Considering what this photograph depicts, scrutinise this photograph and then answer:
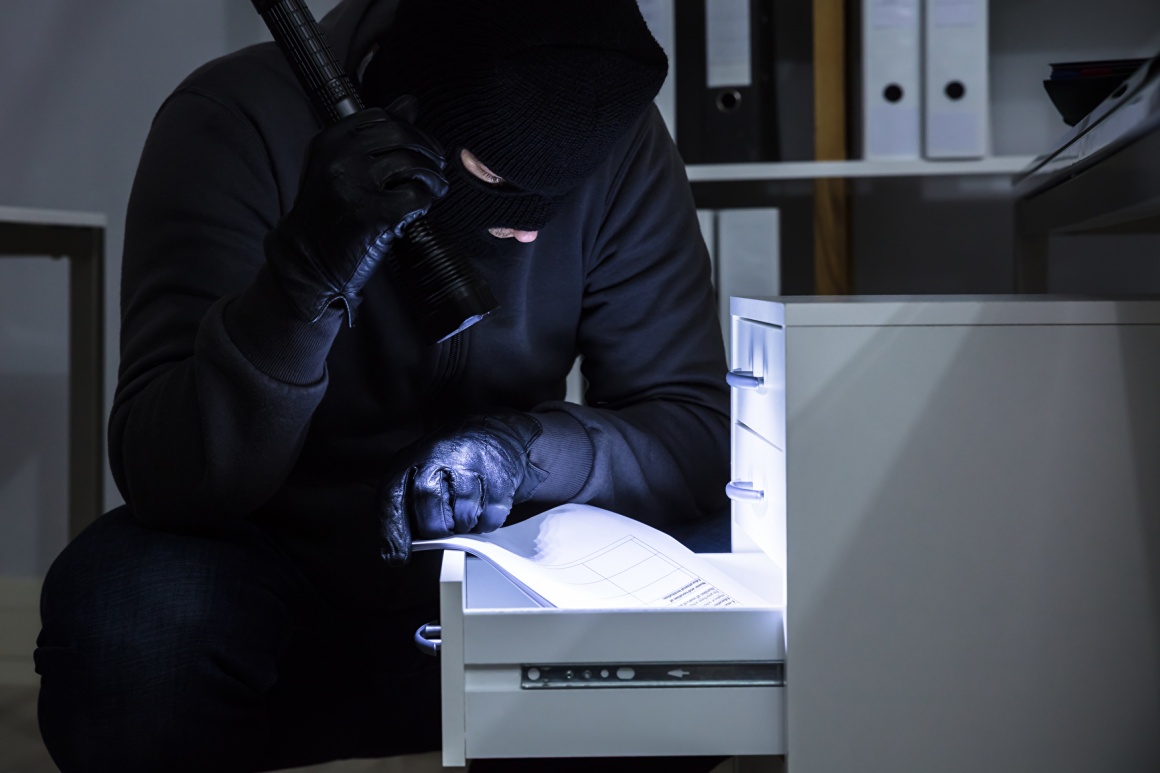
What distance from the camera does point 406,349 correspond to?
3.55 ft

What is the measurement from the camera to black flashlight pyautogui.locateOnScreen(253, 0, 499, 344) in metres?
0.82

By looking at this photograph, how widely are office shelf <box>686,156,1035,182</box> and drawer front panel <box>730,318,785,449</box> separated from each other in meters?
0.83

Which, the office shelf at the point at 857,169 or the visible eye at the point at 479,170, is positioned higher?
the office shelf at the point at 857,169

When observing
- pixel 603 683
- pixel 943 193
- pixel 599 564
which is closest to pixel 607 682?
pixel 603 683

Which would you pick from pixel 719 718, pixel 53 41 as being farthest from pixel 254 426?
pixel 53 41

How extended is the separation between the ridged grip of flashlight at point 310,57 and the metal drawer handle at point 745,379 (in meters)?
0.34

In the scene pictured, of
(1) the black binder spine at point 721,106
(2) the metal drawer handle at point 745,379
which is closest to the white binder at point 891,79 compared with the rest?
(1) the black binder spine at point 721,106

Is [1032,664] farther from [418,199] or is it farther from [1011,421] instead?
[418,199]

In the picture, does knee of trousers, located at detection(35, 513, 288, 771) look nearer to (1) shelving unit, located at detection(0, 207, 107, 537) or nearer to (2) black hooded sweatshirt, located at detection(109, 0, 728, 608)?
(2) black hooded sweatshirt, located at detection(109, 0, 728, 608)

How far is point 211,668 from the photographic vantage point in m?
0.86

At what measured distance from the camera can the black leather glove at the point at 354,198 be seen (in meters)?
0.75

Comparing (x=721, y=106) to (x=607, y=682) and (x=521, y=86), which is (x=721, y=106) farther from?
(x=607, y=682)

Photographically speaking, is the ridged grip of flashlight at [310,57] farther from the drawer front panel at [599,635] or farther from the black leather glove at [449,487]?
the drawer front panel at [599,635]

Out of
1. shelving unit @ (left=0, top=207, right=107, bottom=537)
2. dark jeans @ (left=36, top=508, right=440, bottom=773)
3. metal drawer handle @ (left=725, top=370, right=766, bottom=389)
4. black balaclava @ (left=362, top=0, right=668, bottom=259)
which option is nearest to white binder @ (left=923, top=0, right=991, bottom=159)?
black balaclava @ (left=362, top=0, right=668, bottom=259)
